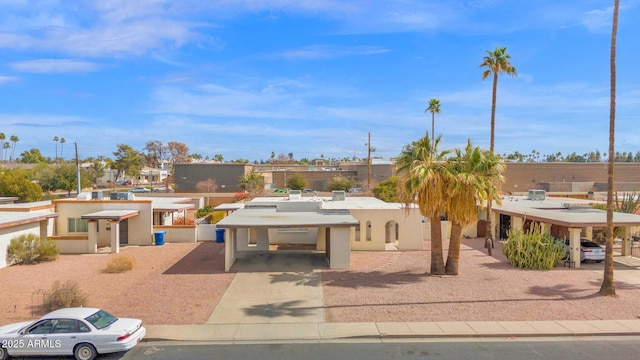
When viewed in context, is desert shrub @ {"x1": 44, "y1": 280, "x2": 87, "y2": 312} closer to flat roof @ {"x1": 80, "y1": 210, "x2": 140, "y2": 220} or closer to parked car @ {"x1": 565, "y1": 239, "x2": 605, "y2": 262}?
flat roof @ {"x1": 80, "y1": 210, "x2": 140, "y2": 220}

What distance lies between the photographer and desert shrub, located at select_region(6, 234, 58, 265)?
25.6 meters

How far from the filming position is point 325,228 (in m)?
28.3

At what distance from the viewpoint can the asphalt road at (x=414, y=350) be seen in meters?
13.0

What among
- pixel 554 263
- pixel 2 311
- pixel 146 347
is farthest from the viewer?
→ pixel 554 263

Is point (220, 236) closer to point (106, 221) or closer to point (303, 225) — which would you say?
point (106, 221)

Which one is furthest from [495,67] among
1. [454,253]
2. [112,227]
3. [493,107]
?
[112,227]

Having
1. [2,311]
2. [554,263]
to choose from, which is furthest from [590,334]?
[2,311]

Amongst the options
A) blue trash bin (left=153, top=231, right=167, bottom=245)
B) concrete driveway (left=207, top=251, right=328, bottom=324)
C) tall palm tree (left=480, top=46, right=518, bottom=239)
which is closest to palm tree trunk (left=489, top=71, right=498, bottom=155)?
tall palm tree (left=480, top=46, right=518, bottom=239)

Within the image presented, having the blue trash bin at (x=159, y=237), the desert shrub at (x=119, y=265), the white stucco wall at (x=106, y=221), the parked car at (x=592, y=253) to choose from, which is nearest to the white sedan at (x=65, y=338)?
the desert shrub at (x=119, y=265)

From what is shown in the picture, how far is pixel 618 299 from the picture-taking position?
1850 centimetres

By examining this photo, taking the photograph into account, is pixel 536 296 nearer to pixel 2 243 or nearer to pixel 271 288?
pixel 271 288

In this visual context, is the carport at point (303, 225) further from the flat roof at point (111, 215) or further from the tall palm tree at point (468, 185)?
the flat roof at point (111, 215)

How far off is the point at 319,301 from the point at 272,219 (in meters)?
8.16

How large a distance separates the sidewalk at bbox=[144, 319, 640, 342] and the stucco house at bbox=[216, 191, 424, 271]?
27.0 feet
